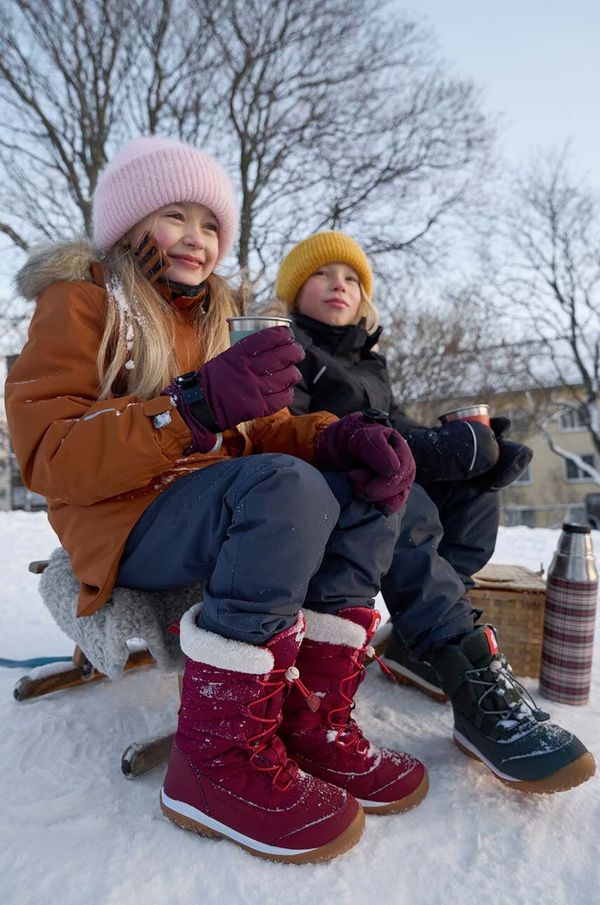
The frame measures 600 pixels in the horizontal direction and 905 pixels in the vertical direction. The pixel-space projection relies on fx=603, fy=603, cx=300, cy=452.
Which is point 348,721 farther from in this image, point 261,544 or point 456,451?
point 456,451

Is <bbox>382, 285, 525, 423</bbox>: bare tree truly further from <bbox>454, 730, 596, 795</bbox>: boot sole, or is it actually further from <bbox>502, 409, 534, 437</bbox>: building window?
<bbox>454, 730, 596, 795</bbox>: boot sole

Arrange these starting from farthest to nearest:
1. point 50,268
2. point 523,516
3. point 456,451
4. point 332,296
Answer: point 523,516 < point 332,296 < point 456,451 < point 50,268

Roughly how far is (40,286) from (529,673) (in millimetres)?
2051

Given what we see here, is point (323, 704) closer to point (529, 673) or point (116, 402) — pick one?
point (116, 402)

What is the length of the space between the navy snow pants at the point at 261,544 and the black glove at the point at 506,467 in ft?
2.12

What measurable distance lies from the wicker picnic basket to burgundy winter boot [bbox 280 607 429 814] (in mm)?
857

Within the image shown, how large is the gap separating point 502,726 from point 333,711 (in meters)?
0.41

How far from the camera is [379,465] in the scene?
A: 146 centimetres

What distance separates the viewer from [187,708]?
133 cm

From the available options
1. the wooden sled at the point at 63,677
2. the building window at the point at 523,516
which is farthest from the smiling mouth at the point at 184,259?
the building window at the point at 523,516

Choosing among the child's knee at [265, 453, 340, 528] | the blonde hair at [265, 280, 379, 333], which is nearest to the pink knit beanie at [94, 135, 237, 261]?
the blonde hair at [265, 280, 379, 333]

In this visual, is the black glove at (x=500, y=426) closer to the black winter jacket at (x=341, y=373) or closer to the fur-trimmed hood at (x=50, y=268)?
the black winter jacket at (x=341, y=373)

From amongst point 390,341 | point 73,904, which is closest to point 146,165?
point 73,904

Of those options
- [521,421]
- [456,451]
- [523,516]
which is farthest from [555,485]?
[456,451]
